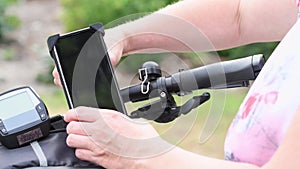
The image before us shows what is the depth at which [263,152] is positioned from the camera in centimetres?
107

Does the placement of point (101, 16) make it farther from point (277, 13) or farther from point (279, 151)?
point (279, 151)

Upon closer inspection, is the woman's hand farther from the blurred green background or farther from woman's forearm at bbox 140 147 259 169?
the blurred green background

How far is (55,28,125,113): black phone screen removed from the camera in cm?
116

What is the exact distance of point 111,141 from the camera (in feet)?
3.63

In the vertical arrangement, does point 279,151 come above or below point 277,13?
below

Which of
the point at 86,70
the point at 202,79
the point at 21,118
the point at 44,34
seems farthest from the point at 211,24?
the point at 44,34

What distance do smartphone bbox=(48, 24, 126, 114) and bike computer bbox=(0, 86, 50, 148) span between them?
0.20 feet

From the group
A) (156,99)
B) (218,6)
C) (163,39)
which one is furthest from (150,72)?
(218,6)

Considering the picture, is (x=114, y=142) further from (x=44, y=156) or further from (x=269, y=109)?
(x=269, y=109)

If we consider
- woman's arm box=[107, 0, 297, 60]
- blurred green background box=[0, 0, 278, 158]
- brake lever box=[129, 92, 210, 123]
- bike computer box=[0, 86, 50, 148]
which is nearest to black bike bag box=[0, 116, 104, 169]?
bike computer box=[0, 86, 50, 148]

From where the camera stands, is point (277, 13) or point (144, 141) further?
point (277, 13)

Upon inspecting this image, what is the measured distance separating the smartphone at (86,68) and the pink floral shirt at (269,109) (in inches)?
9.4

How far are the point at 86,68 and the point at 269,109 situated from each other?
341mm

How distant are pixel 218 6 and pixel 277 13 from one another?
138mm
